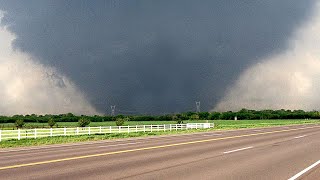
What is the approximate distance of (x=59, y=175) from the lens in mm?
11422

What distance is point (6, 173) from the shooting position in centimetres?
1201

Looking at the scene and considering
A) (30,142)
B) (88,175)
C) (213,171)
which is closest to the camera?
(88,175)

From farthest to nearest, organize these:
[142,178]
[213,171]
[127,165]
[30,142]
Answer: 1. [30,142]
2. [127,165]
3. [213,171]
4. [142,178]

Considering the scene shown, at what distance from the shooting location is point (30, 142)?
31359mm

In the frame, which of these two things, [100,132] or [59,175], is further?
[100,132]

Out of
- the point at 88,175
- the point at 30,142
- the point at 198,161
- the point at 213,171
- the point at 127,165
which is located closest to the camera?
the point at 88,175

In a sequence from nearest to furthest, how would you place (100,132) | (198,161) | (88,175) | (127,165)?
(88,175) → (127,165) → (198,161) → (100,132)

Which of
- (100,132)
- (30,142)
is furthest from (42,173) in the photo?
(100,132)

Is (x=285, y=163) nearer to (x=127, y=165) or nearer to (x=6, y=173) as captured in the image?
(x=127, y=165)

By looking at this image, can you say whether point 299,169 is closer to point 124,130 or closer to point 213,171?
point 213,171

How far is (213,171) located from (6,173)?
5739mm

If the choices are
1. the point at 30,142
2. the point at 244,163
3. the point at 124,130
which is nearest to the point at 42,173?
the point at 244,163

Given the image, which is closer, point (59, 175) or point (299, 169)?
point (59, 175)

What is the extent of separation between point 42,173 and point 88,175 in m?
1.44
